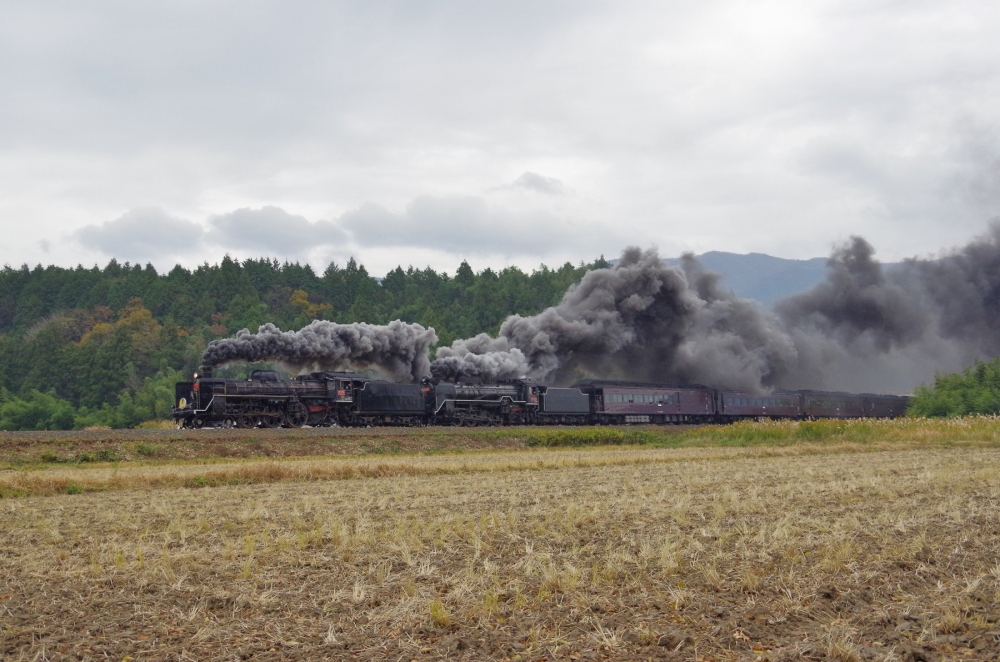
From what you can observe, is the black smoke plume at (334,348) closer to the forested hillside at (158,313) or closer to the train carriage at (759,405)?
the train carriage at (759,405)

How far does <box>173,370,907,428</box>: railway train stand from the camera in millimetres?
53969

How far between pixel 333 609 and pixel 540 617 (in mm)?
2456

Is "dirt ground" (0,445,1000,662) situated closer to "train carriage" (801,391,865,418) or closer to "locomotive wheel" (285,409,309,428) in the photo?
"locomotive wheel" (285,409,309,428)

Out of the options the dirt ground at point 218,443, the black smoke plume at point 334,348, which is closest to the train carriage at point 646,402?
the black smoke plume at point 334,348

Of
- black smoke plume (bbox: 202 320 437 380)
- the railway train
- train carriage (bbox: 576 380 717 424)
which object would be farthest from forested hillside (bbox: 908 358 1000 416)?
black smoke plume (bbox: 202 320 437 380)

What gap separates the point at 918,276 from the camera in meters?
96.2

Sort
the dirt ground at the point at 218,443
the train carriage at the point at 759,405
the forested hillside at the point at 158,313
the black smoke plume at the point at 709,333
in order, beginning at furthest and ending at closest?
1. the forested hillside at the point at 158,313
2. the train carriage at the point at 759,405
3. the black smoke plume at the point at 709,333
4. the dirt ground at the point at 218,443

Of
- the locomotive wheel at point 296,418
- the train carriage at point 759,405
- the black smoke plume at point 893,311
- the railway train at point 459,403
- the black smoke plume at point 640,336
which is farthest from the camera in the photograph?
the black smoke plume at point 893,311

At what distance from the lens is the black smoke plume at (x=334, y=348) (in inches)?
2234

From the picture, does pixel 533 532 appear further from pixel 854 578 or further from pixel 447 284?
pixel 447 284

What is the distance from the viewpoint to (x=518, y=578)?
12.0m

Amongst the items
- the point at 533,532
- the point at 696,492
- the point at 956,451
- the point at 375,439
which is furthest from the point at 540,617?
the point at 375,439

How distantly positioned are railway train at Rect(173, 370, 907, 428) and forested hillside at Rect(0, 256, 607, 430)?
5001 cm

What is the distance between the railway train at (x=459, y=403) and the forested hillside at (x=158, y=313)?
50014mm
